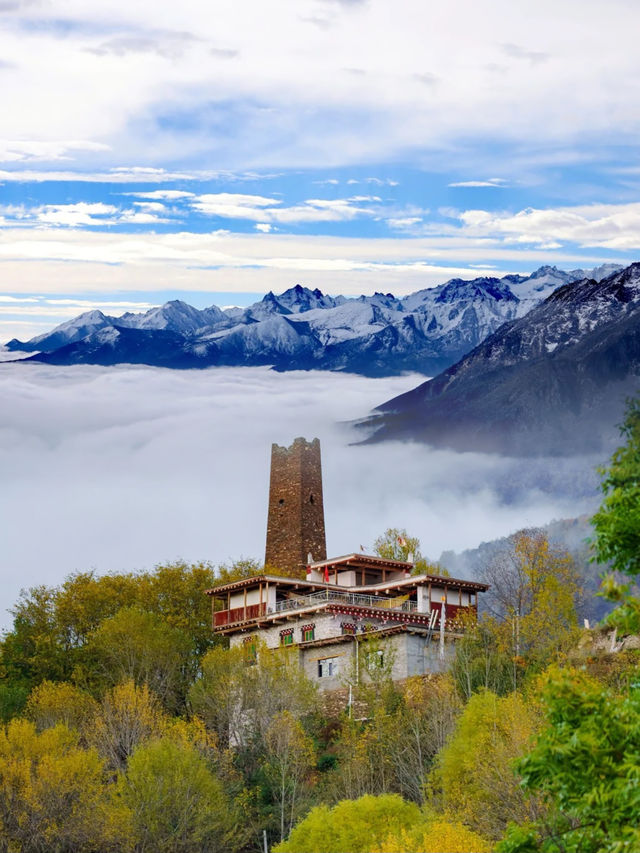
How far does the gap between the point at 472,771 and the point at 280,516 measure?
61703mm

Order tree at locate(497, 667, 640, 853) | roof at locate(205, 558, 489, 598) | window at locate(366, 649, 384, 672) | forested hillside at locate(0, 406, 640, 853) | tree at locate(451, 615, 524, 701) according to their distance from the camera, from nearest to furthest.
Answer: tree at locate(497, 667, 640, 853) < forested hillside at locate(0, 406, 640, 853) < tree at locate(451, 615, 524, 701) < window at locate(366, 649, 384, 672) < roof at locate(205, 558, 489, 598)

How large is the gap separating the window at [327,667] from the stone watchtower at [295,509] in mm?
29951

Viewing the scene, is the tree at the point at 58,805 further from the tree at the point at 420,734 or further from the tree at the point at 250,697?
the tree at the point at 420,734

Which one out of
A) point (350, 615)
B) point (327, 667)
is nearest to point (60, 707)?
point (327, 667)

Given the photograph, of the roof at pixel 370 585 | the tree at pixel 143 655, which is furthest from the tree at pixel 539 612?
the tree at pixel 143 655

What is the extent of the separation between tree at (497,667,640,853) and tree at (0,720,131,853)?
4422cm

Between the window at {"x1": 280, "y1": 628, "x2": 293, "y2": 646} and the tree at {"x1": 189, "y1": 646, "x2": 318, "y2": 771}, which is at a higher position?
the window at {"x1": 280, "y1": 628, "x2": 293, "y2": 646}

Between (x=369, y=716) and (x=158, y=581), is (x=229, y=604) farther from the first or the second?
(x=369, y=716)

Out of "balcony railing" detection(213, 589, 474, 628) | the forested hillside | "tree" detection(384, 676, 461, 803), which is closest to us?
the forested hillside

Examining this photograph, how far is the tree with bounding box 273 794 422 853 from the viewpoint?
59.4m

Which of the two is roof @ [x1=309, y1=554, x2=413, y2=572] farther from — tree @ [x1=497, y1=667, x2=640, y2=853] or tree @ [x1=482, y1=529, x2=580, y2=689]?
tree @ [x1=497, y1=667, x2=640, y2=853]

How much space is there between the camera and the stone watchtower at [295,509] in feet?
395

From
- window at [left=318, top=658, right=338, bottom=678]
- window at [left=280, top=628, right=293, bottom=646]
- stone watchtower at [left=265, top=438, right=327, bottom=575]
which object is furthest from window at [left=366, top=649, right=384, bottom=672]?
stone watchtower at [left=265, top=438, right=327, bottom=575]

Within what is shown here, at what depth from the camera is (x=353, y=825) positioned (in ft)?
197
